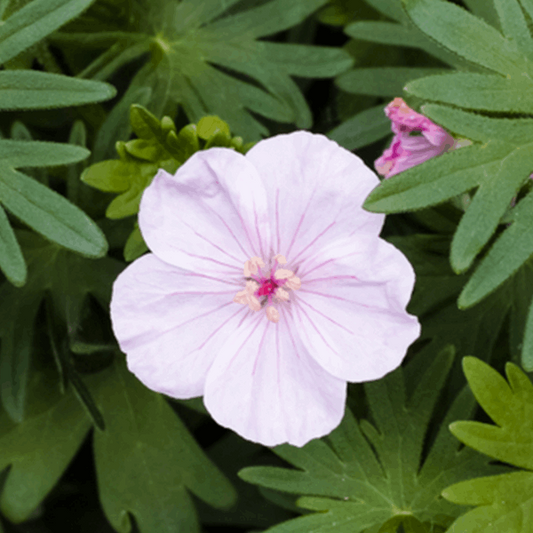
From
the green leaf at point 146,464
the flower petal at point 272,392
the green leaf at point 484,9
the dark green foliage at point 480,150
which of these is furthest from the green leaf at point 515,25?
the green leaf at point 146,464

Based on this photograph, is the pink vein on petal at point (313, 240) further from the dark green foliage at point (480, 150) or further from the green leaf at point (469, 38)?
the green leaf at point (469, 38)

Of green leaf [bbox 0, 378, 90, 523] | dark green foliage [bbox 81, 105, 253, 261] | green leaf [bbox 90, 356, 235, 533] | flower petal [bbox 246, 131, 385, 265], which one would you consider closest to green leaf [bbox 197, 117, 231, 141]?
dark green foliage [bbox 81, 105, 253, 261]

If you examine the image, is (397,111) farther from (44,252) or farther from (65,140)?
(65,140)

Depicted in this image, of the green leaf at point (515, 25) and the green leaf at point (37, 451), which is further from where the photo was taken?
the green leaf at point (37, 451)

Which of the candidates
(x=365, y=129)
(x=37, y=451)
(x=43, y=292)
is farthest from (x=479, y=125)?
(x=37, y=451)

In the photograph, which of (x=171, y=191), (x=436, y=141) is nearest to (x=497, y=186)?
(x=436, y=141)

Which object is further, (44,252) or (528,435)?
(44,252)
